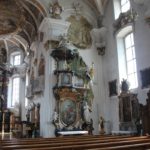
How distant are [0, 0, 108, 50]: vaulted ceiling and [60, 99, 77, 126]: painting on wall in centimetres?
572

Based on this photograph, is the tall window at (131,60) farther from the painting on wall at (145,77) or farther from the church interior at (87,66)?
the painting on wall at (145,77)

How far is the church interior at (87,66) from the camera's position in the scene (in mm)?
12359

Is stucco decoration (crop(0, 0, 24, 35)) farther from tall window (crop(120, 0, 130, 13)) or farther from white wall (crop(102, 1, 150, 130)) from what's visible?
tall window (crop(120, 0, 130, 13))

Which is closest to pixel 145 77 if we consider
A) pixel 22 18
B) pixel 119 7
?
pixel 119 7

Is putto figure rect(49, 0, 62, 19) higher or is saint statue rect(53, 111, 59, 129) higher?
putto figure rect(49, 0, 62, 19)

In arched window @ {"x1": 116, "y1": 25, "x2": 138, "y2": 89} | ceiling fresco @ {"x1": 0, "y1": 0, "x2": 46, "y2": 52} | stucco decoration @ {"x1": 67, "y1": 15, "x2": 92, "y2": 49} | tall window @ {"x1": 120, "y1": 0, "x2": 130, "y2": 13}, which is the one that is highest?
ceiling fresco @ {"x1": 0, "y1": 0, "x2": 46, "y2": 52}

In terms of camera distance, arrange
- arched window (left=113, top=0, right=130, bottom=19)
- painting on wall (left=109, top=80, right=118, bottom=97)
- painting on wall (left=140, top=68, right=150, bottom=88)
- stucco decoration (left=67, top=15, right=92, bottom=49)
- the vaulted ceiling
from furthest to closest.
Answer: the vaulted ceiling < stucco decoration (left=67, top=15, right=92, bottom=49) < arched window (left=113, top=0, right=130, bottom=19) < painting on wall (left=109, top=80, right=118, bottom=97) < painting on wall (left=140, top=68, right=150, bottom=88)

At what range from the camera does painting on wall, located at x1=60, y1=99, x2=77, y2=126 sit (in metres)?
13.4

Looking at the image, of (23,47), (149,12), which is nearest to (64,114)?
(149,12)

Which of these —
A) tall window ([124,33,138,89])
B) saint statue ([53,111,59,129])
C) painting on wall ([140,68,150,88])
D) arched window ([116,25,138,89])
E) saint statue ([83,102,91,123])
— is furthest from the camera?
saint statue ([83,102,91,123])

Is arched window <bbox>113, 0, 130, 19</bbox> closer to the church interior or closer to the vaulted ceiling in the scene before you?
the church interior

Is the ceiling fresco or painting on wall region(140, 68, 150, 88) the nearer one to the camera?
painting on wall region(140, 68, 150, 88)

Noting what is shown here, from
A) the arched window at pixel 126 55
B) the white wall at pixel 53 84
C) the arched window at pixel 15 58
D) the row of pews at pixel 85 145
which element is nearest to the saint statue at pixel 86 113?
the white wall at pixel 53 84

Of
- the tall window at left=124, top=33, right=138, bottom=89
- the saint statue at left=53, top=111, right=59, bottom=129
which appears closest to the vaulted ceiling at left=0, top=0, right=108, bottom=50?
the tall window at left=124, top=33, right=138, bottom=89
